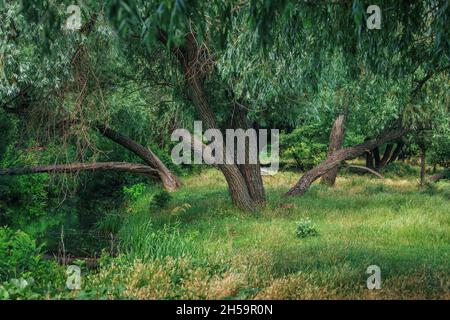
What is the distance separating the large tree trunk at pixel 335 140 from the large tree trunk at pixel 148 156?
203 inches

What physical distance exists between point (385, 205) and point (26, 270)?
932 centimetres

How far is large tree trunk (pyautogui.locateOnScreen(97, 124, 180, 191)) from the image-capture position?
17.6 m

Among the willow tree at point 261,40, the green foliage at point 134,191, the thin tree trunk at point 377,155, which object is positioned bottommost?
the green foliage at point 134,191

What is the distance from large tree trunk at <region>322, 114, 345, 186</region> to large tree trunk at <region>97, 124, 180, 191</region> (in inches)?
203

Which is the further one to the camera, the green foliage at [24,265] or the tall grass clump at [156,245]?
the tall grass clump at [156,245]

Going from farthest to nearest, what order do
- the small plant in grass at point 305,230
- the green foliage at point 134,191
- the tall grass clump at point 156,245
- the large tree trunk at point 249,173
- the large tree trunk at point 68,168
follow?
the green foliage at point 134,191 < the large tree trunk at point 68,168 < the large tree trunk at point 249,173 < the small plant in grass at point 305,230 < the tall grass clump at point 156,245

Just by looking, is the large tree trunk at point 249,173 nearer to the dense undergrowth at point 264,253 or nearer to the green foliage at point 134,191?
the dense undergrowth at point 264,253

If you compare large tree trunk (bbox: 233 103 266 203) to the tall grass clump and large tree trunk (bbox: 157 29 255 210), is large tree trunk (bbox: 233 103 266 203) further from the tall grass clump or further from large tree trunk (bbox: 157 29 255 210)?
the tall grass clump

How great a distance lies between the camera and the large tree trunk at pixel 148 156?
17.6 meters

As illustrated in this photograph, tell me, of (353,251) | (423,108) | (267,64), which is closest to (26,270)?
(353,251)

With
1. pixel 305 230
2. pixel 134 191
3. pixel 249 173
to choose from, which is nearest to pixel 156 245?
pixel 305 230

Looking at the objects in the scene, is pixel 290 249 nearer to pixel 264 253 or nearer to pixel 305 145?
pixel 264 253

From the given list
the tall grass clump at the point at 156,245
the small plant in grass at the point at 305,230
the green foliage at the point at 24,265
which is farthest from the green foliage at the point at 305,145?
the green foliage at the point at 24,265

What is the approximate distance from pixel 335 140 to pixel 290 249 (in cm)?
1122
